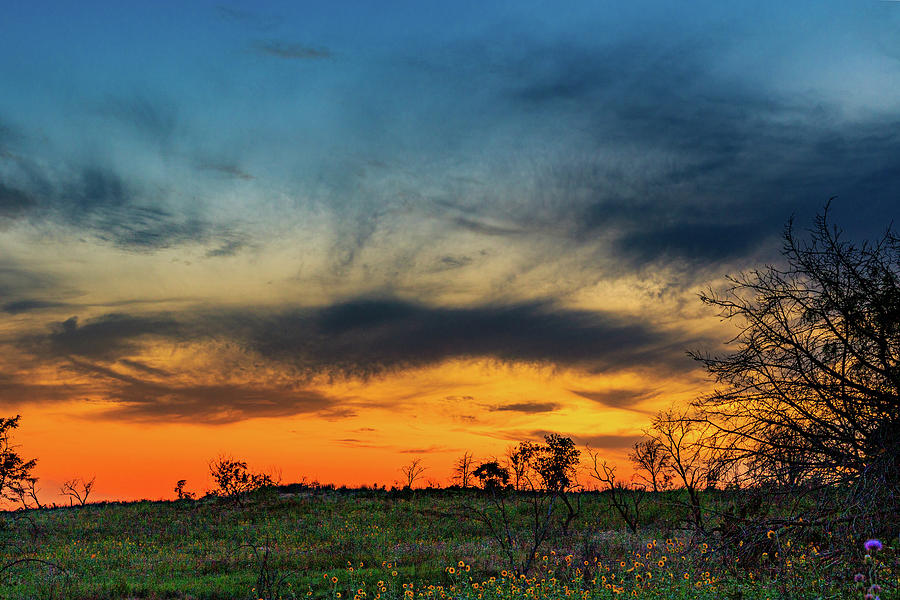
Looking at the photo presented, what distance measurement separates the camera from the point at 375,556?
24.0 meters

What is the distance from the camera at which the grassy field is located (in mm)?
10758

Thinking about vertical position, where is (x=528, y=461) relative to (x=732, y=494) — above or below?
above

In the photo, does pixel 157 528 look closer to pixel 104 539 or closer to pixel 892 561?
pixel 104 539

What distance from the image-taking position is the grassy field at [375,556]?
10.8 metres

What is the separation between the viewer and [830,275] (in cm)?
1104

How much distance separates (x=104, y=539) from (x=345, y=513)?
12.0 meters

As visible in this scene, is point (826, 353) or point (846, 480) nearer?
point (846, 480)

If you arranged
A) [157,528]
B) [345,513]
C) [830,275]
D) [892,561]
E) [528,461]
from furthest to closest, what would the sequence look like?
1. [528,461]
2. [345,513]
3. [157,528]
4. [830,275]
5. [892,561]

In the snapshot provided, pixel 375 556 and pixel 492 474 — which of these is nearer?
pixel 375 556

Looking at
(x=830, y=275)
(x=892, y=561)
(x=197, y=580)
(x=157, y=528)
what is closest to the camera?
(x=892, y=561)

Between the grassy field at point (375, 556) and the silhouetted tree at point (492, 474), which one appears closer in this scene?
the grassy field at point (375, 556)

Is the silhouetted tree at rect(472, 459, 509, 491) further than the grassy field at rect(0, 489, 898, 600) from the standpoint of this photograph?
Yes

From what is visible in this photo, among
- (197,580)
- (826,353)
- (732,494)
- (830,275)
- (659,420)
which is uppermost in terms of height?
(830,275)

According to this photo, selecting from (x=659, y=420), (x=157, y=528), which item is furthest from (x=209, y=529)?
(x=659, y=420)
